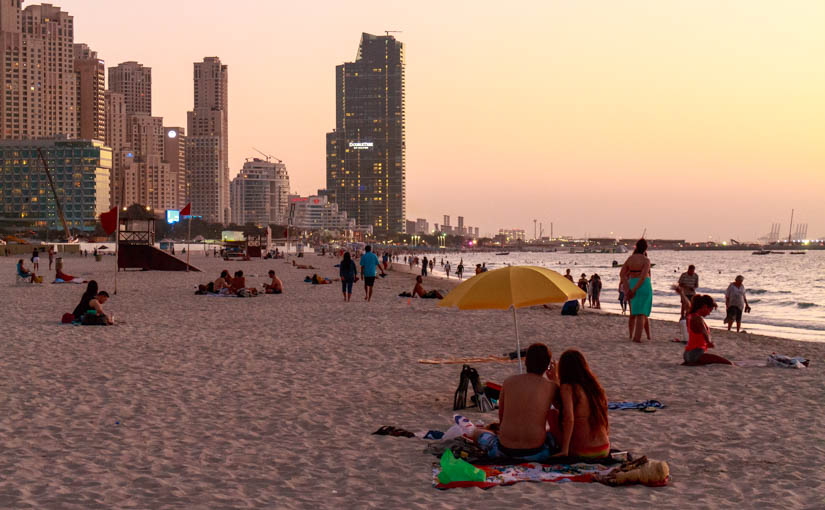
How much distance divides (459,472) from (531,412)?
0.78 metres

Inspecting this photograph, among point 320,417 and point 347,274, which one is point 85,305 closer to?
point 347,274

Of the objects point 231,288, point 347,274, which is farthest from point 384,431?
point 231,288

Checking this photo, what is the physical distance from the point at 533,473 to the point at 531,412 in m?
0.48

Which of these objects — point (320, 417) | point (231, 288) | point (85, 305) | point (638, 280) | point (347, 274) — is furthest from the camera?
point (231, 288)

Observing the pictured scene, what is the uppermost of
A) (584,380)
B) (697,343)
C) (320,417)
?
(584,380)

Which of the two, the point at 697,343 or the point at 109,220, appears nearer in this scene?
the point at 697,343

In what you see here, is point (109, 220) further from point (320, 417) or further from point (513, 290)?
point (513, 290)

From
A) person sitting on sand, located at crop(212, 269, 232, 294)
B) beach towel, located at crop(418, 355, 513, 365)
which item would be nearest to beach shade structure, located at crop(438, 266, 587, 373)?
beach towel, located at crop(418, 355, 513, 365)

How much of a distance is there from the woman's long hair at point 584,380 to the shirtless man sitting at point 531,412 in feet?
0.47

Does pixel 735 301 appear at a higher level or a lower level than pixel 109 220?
lower

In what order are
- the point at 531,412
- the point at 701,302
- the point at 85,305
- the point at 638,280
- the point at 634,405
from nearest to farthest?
the point at 531,412 < the point at 634,405 < the point at 701,302 < the point at 638,280 < the point at 85,305

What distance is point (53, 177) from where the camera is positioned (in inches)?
7343

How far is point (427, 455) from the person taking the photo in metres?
6.54

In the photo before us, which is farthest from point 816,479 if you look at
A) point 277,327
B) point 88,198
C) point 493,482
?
point 88,198
